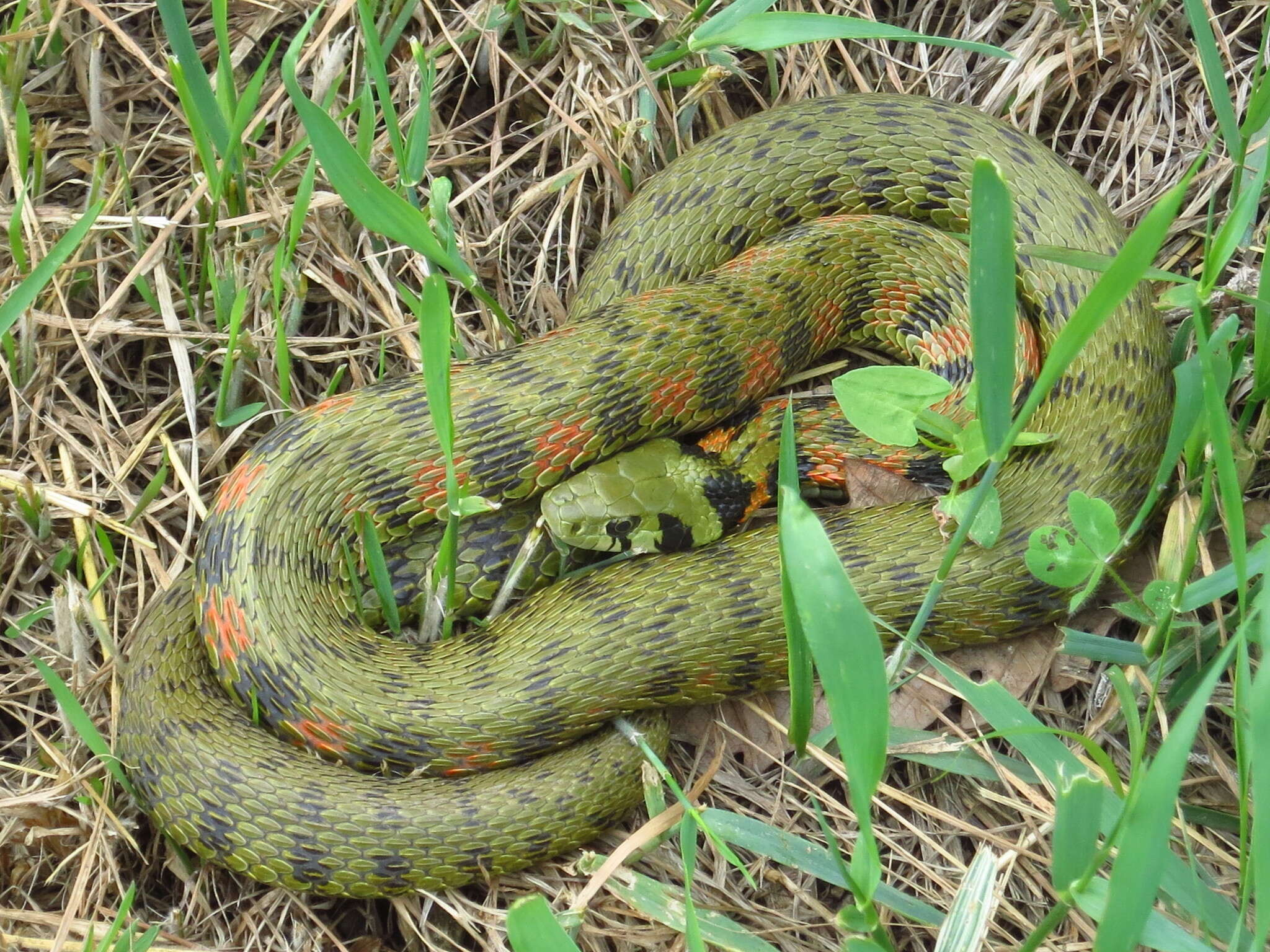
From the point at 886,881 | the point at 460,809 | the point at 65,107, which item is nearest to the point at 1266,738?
the point at 886,881

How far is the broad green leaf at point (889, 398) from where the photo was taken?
8.56 ft

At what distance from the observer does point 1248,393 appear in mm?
3373

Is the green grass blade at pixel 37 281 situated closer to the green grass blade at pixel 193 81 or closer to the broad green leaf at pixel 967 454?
the green grass blade at pixel 193 81

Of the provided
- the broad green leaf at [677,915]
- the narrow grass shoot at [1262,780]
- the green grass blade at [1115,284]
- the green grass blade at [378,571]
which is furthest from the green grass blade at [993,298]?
the green grass blade at [378,571]

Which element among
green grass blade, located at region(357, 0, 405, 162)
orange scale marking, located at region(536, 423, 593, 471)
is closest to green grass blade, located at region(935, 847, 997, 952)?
orange scale marking, located at region(536, 423, 593, 471)

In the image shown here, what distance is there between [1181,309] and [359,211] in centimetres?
261

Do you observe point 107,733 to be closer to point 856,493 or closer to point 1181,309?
point 856,493

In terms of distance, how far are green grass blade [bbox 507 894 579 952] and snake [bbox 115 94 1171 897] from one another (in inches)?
46.1

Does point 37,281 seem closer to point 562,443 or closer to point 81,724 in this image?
point 81,724

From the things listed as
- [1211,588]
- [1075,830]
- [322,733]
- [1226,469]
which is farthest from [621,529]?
[1075,830]

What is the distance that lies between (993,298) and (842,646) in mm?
667

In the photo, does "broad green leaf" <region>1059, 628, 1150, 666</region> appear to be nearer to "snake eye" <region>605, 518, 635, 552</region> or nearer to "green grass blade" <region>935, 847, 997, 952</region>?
"green grass blade" <region>935, 847, 997, 952</region>

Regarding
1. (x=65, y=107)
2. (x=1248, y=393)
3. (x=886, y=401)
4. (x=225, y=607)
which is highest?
(x=65, y=107)

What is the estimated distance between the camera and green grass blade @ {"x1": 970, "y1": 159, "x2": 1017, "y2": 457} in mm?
1880
